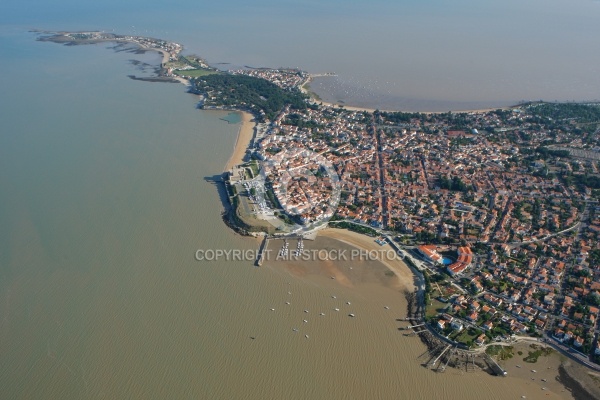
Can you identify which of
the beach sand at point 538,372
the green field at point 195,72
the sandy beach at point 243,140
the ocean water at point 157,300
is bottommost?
the ocean water at point 157,300

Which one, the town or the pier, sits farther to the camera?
the pier

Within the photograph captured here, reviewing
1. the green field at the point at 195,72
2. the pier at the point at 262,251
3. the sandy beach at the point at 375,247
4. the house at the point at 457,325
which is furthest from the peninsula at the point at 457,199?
the green field at the point at 195,72

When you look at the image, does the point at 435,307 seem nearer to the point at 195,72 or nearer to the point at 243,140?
the point at 243,140

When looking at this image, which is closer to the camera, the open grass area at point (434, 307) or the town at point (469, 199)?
the open grass area at point (434, 307)

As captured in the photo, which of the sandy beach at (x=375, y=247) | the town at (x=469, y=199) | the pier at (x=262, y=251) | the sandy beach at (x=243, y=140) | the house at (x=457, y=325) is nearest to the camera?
the house at (x=457, y=325)

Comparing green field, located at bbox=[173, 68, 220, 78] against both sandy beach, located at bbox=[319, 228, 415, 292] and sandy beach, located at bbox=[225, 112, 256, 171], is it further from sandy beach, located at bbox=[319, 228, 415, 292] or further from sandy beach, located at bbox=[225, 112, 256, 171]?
sandy beach, located at bbox=[319, 228, 415, 292]

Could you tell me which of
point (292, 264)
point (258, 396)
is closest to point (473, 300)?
point (292, 264)

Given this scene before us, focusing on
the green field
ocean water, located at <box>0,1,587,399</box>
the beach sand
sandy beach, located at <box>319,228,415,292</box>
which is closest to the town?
sandy beach, located at <box>319,228,415,292</box>

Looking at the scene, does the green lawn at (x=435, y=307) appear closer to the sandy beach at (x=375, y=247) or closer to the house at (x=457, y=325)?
the house at (x=457, y=325)
